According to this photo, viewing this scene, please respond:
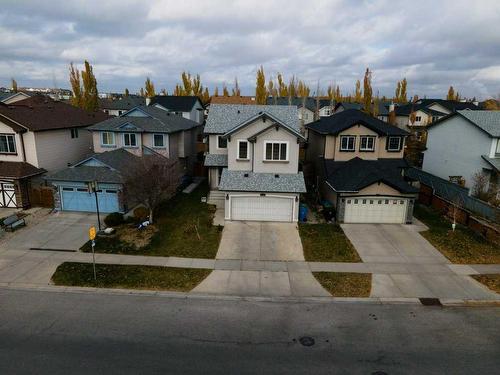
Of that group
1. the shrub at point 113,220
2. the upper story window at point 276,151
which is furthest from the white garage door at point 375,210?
the shrub at point 113,220

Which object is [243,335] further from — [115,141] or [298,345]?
[115,141]

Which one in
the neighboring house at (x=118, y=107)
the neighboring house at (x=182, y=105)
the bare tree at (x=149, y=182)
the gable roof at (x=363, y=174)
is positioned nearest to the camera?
the bare tree at (x=149, y=182)

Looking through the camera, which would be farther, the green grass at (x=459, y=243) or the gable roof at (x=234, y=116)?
the gable roof at (x=234, y=116)

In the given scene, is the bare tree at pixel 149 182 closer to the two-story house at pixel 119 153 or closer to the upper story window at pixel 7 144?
the two-story house at pixel 119 153

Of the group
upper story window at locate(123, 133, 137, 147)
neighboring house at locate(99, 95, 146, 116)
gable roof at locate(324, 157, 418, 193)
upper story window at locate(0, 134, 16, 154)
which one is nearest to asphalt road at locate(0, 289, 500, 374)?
gable roof at locate(324, 157, 418, 193)

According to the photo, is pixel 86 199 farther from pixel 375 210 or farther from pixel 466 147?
pixel 466 147

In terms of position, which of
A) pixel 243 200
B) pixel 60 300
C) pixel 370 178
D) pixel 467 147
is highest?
pixel 467 147

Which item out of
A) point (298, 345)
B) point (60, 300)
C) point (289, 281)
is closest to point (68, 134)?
point (60, 300)
